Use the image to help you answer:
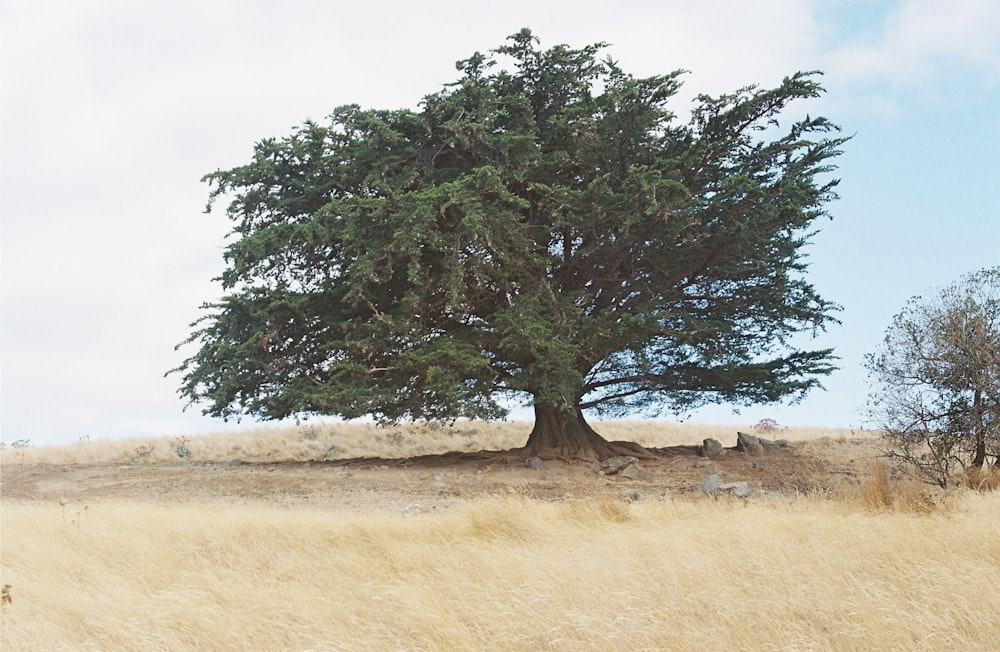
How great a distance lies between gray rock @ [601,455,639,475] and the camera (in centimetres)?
1633

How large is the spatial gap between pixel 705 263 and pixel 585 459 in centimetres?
528

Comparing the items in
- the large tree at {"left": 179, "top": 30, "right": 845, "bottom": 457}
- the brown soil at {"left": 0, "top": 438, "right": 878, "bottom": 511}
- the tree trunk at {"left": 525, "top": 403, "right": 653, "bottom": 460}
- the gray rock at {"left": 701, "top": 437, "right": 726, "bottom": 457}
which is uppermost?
the large tree at {"left": 179, "top": 30, "right": 845, "bottom": 457}

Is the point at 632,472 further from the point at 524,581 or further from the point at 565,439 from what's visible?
the point at 524,581

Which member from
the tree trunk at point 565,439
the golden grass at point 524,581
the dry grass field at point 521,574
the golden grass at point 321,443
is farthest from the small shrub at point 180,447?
the golden grass at point 524,581

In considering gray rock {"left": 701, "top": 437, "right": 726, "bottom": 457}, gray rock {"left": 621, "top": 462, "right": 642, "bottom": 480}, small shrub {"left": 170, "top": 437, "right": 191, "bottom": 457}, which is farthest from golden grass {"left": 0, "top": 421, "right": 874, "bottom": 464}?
gray rock {"left": 621, "top": 462, "right": 642, "bottom": 480}

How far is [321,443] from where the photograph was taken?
26.2 metres

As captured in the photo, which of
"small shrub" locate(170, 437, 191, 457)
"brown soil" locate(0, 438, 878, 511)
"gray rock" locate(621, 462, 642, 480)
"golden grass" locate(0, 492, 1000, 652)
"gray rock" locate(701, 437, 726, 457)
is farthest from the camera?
"small shrub" locate(170, 437, 191, 457)

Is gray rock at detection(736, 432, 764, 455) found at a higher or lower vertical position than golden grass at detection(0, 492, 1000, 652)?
higher

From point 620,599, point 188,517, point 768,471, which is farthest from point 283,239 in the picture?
point 620,599

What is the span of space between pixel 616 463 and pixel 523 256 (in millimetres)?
4987

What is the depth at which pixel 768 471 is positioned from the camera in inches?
628

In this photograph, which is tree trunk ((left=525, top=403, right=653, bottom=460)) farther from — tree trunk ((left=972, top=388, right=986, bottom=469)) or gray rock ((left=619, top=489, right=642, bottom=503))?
tree trunk ((left=972, top=388, right=986, bottom=469))

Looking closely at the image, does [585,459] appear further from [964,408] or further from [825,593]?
[825,593]

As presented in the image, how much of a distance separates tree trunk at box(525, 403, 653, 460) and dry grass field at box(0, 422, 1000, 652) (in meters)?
4.98
